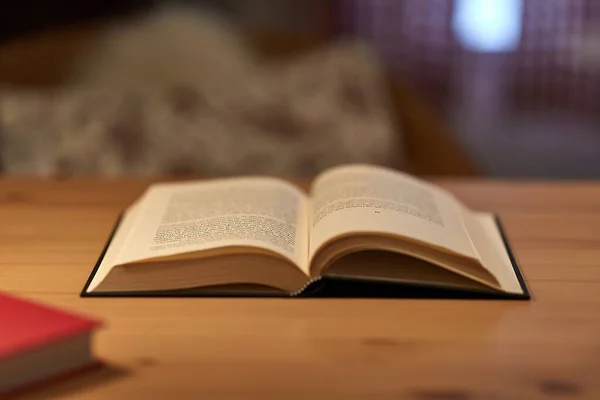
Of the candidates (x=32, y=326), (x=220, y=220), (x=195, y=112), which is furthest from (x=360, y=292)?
(x=195, y=112)

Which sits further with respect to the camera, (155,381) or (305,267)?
(305,267)

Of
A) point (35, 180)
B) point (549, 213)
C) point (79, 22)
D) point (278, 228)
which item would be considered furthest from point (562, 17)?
point (278, 228)

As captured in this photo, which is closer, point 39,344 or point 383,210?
point 39,344

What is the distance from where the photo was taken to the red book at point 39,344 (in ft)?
2.09

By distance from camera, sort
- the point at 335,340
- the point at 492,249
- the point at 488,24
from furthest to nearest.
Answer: the point at 488,24, the point at 492,249, the point at 335,340

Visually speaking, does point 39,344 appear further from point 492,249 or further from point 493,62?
point 493,62

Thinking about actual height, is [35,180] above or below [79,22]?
below

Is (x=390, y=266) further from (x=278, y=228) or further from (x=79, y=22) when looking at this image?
(x=79, y=22)

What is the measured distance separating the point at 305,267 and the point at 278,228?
0.08 metres

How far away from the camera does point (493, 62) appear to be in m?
2.81

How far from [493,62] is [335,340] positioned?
221cm

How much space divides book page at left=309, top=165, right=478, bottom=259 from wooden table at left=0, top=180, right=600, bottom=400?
0.07 meters

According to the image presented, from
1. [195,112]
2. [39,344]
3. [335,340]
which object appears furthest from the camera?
[195,112]

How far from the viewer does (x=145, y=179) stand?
1424 mm
